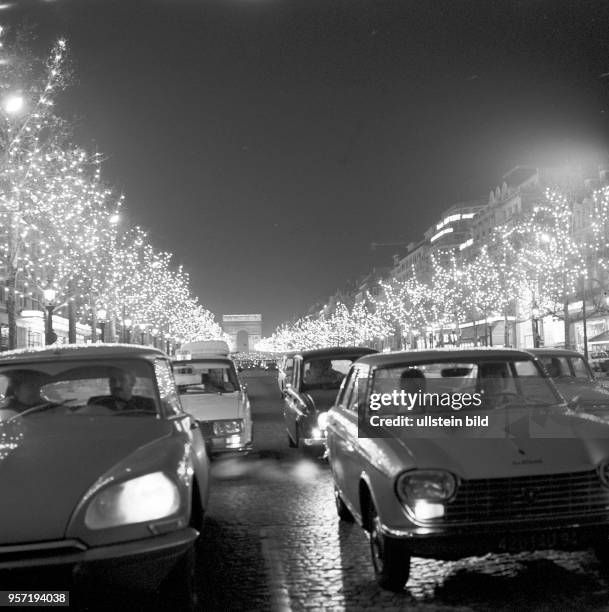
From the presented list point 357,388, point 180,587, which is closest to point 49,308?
point 357,388

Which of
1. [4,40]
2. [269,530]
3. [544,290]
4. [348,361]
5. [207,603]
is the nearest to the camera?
[207,603]

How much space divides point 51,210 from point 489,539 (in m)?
34.8

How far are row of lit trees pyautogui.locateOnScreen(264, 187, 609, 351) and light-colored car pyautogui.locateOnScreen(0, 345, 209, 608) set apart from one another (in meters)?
43.0

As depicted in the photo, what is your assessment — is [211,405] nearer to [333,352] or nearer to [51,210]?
[333,352]

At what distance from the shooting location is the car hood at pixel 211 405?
13133mm

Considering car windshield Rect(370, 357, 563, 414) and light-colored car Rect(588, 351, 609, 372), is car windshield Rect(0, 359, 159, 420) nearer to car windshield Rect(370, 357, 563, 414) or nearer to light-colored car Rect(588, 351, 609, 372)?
car windshield Rect(370, 357, 563, 414)

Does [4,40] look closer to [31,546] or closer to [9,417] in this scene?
[9,417]

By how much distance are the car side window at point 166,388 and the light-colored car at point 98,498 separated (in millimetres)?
440

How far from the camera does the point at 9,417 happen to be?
6094mm

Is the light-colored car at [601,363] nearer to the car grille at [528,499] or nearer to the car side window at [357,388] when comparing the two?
the car side window at [357,388]

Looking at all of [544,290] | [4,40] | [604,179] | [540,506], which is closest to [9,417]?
[540,506]

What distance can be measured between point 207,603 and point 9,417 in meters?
1.91

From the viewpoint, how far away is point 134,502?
4.61 meters

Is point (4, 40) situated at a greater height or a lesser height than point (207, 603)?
greater
